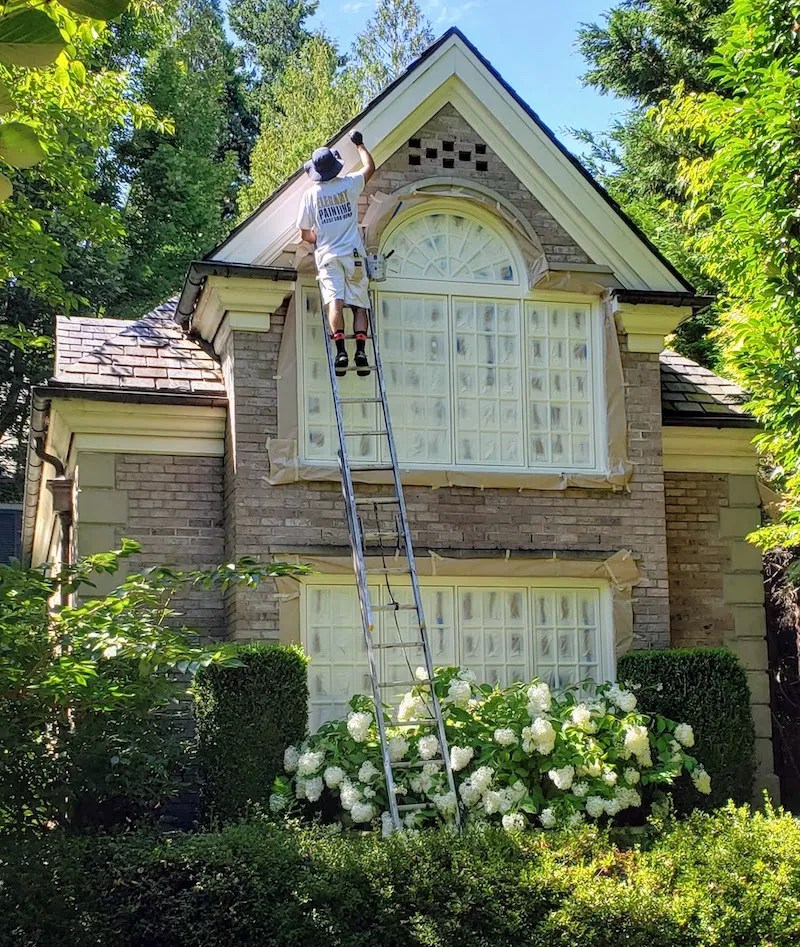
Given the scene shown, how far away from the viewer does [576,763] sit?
919 centimetres

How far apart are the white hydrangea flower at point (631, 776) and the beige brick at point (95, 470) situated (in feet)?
15.8

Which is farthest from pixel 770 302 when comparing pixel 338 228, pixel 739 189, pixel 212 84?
pixel 212 84

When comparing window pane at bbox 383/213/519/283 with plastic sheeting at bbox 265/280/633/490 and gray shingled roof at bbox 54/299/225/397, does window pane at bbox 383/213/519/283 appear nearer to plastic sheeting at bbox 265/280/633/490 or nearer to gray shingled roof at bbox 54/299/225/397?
plastic sheeting at bbox 265/280/633/490

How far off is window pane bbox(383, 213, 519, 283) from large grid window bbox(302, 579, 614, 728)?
276 centimetres

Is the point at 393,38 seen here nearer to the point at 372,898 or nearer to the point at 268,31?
the point at 268,31

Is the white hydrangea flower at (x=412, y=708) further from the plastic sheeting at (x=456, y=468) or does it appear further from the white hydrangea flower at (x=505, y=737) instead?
the plastic sheeting at (x=456, y=468)

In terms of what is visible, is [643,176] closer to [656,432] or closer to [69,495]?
[656,432]

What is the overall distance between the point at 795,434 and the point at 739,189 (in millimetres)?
2096

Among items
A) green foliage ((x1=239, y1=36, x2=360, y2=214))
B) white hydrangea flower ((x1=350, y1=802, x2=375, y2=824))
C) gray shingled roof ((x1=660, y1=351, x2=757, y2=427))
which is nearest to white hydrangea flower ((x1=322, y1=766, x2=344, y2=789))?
white hydrangea flower ((x1=350, y1=802, x2=375, y2=824))

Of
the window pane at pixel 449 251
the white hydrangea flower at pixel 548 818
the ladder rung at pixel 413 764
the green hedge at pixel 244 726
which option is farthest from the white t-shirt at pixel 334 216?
the white hydrangea flower at pixel 548 818

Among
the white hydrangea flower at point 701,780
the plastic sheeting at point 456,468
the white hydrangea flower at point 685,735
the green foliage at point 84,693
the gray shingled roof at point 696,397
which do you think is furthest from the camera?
the gray shingled roof at point 696,397

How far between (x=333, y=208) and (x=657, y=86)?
12.9 meters

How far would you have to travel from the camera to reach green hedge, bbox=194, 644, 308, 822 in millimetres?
9078

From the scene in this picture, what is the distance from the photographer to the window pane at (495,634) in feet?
36.2
